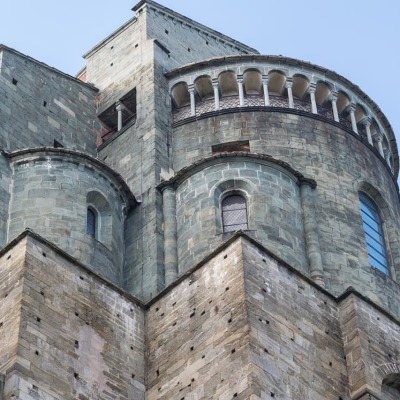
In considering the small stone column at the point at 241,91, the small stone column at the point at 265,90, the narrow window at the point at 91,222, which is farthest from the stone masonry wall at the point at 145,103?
the small stone column at the point at 265,90

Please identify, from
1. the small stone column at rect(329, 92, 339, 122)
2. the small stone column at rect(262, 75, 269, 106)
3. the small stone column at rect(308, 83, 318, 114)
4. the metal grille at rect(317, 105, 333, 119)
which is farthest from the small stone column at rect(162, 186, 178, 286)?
the small stone column at rect(329, 92, 339, 122)

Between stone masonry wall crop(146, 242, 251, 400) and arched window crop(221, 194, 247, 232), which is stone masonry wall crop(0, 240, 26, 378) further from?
arched window crop(221, 194, 247, 232)

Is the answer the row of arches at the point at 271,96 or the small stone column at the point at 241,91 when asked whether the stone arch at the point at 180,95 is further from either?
the small stone column at the point at 241,91

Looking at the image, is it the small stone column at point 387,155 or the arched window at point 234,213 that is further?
the small stone column at point 387,155

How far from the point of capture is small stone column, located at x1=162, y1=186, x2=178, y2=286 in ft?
115

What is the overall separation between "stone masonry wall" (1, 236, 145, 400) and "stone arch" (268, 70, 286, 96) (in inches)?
408

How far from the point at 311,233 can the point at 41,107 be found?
28.2 feet

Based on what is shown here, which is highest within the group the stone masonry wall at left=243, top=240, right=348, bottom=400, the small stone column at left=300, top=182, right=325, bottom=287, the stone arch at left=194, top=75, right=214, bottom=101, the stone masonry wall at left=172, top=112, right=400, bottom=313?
the stone arch at left=194, top=75, right=214, bottom=101

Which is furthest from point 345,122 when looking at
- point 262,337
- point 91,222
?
point 262,337

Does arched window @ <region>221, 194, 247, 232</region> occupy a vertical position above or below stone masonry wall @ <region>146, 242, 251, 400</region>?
above

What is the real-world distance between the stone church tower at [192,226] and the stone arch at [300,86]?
0.05m

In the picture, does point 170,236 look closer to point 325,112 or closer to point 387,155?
point 325,112

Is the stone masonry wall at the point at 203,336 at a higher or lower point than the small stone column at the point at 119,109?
lower

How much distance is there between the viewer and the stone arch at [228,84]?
4075 cm
